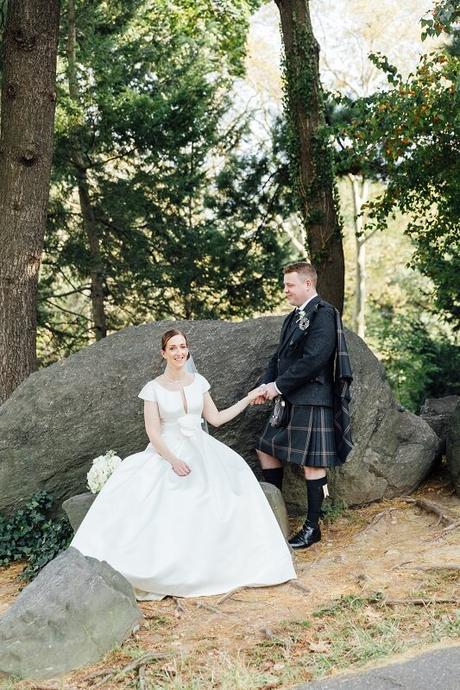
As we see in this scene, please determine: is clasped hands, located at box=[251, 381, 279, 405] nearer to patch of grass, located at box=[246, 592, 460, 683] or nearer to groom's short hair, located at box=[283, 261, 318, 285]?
groom's short hair, located at box=[283, 261, 318, 285]

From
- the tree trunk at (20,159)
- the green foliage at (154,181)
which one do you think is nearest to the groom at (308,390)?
the tree trunk at (20,159)

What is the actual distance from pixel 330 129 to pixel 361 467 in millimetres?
3864

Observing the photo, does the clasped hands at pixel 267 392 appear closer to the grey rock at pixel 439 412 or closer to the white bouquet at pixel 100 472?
the white bouquet at pixel 100 472

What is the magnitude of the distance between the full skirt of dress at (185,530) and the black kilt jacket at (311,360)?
2.76 ft

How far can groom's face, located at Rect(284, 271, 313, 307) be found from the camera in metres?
6.14

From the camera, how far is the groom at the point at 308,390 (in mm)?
6059

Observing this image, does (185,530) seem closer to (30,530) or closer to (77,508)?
(77,508)

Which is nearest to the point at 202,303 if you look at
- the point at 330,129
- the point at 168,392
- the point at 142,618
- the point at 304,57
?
the point at 304,57

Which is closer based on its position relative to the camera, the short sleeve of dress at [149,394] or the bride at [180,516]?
the bride at [180,516]

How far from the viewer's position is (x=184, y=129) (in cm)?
1353

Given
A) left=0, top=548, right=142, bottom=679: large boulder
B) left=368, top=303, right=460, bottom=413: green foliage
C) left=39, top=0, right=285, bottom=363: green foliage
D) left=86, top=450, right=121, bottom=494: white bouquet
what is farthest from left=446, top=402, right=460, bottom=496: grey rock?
left=39, top=0, right=285, bottom=363: green foliage

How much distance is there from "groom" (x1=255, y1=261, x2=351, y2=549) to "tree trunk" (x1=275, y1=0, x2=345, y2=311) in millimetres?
5367

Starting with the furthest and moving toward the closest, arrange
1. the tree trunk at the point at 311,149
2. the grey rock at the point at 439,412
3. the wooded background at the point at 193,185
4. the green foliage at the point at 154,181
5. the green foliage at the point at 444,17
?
the green foliage at the point at 154,181 → the wooded background at the point at 193,185 → the tree trunk at the point at 311,149 → the grey rock at the point at 439,412 → the green foliage at the point at 444,17

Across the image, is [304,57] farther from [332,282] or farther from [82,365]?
[82,365]
